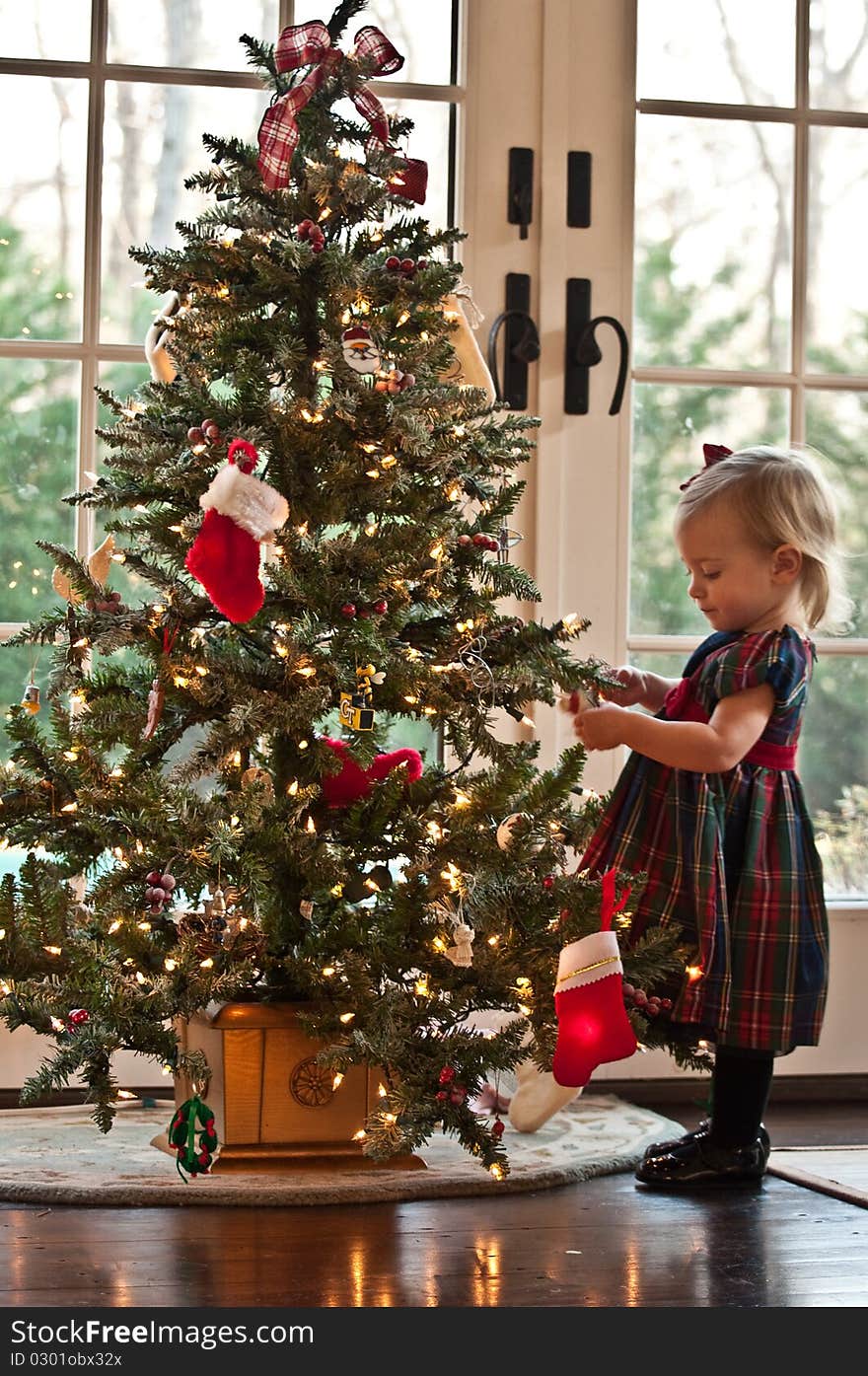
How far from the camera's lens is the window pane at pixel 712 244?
239cm

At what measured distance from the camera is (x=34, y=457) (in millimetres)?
2279

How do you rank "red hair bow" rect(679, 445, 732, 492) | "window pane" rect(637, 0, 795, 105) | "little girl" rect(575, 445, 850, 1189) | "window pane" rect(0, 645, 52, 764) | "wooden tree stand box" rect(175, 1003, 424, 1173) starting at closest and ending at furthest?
"wooden tree stand box" rect(175, 1003, 424, 1173), "little girl" rect(575, 445, 850, 1189), "red hair bow" rect(679, 445, 732, 492), "window pane" rect(0, 645, 52, 764), "window pane" rect(637, 0, 795, 105)

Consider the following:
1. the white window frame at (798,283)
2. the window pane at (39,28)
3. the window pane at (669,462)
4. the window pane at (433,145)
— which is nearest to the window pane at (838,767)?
the white window frame at (798,283)

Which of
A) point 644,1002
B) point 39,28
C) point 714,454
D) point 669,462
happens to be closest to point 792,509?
point 714,454

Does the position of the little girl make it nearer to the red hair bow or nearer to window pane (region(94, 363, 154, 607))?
the red hair bow

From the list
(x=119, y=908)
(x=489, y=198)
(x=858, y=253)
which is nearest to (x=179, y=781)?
(x=119, y=908)

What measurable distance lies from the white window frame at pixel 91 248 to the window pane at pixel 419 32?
158 millimetres

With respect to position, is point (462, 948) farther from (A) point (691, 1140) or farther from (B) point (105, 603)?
(B) point (105, 603)

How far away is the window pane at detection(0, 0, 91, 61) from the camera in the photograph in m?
2.28

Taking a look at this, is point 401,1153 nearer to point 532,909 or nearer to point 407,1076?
point 407,1076

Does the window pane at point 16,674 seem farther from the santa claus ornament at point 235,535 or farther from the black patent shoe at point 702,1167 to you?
the black patent shoe at point 702,1167

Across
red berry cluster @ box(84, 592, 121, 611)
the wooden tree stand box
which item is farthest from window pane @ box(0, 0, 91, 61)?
the wooden tree stand box

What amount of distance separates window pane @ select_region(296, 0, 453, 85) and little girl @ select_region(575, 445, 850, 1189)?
87 cm

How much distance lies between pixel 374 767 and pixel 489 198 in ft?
3.33
